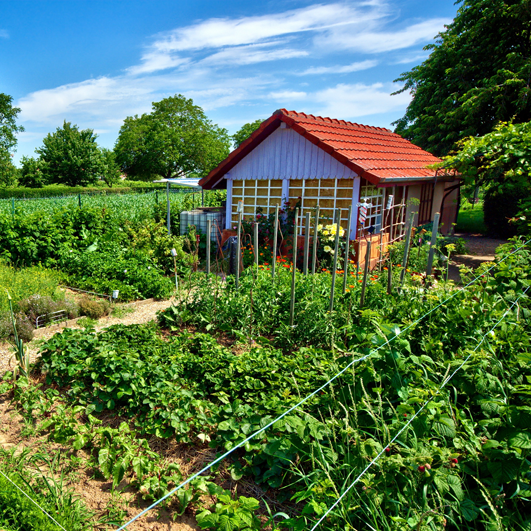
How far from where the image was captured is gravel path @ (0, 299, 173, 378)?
4.96 m

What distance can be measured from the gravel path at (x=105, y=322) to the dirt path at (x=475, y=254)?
23.8ft

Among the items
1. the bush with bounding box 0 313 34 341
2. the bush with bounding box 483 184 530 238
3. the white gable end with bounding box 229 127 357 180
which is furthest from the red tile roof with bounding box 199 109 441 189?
the bush with bounding box 0 313 34 341

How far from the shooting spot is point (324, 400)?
9.52ft

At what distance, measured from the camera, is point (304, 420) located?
2.73 meters

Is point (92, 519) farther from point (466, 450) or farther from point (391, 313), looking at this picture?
point (391, 313)

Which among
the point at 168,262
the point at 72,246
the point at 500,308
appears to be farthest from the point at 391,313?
the point at 72,246

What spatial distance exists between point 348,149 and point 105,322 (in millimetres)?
7271

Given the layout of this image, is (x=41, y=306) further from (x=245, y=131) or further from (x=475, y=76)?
(x=245, y=131)

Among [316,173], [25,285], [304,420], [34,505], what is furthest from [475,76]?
[34,505]

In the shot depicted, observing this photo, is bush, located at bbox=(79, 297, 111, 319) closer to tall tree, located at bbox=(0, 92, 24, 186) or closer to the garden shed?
the garden shed

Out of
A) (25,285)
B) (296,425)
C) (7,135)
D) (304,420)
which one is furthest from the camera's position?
(7,135)

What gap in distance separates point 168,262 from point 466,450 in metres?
8.30

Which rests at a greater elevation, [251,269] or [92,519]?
[251,269]

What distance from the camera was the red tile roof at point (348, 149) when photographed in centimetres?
970
